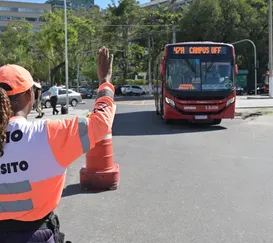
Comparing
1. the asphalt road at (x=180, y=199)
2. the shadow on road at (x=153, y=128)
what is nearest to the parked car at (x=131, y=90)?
the shadow on road at (x=153, y=128)

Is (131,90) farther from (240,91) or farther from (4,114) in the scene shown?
(4,114)

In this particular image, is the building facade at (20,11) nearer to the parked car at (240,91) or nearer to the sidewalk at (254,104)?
the parked car at (240,91)

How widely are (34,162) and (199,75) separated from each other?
13.9m

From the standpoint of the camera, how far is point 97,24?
6328 centimetres

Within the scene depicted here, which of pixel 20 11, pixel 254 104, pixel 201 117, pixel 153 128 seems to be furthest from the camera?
pixel 20 11

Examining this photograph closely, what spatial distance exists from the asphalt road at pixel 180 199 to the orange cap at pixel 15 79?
2.82 m

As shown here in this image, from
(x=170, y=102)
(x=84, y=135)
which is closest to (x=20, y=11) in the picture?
(x=170, y=102)

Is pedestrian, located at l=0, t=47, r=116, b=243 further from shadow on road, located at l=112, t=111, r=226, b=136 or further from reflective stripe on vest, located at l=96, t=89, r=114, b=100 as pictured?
shadow on road, located at l=112, t=111, r=226, b=136

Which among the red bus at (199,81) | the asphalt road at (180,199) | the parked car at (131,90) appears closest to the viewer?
the asphalt road at (180,199)

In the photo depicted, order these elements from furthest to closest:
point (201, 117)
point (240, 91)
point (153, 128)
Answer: point (240, 91)
point (153, 128)
point (201, 117)

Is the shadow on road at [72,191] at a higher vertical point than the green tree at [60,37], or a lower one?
lower

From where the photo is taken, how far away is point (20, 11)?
129375mm

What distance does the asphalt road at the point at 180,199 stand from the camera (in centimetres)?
482

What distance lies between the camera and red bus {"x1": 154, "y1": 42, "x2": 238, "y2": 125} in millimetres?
15266
